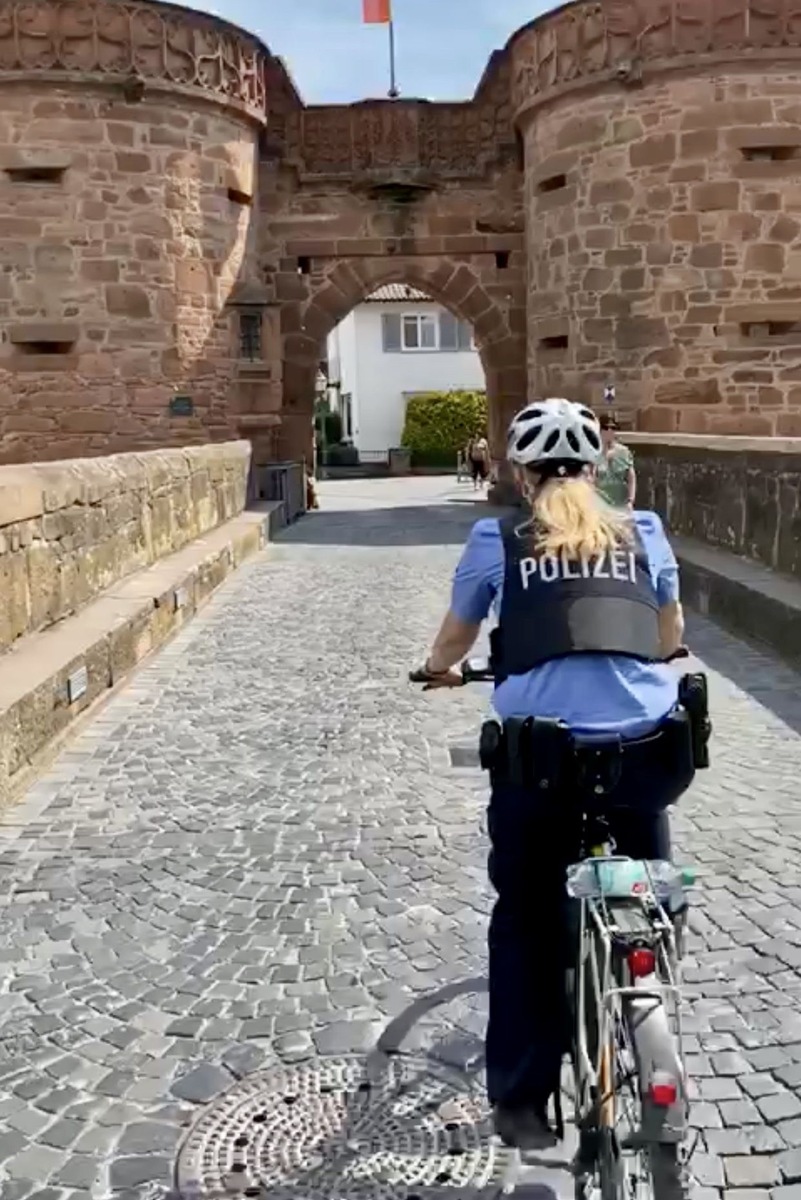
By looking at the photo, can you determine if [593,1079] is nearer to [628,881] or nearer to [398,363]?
[628,881]

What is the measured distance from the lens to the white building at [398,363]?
4822cm

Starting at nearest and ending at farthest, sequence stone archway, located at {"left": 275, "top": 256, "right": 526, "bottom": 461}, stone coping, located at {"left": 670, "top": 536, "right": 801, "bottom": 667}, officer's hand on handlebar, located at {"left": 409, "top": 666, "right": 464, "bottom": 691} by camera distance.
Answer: officer's hand on handlebar, located at {"left": 409, "top": 666, "right": 464, "bottom": 691}
stone coping, located at {"left": 670, "top": 536, "right": 801, "bottom": 667}
stone archway, located at {"left": 275, "top": 256, "right": 526, "bottom": 461}

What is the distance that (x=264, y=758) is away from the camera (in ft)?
19.6

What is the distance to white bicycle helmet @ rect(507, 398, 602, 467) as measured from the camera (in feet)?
8.43

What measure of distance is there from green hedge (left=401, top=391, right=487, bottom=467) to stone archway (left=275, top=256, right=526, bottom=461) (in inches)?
876

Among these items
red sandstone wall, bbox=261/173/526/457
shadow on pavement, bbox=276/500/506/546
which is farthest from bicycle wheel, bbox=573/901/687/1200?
red sandstone wall, bbox=261/173/526/457

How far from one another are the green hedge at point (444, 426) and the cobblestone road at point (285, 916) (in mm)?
37535

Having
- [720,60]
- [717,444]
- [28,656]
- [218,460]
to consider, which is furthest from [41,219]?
[28,656]

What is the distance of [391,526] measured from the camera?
63.8 feet

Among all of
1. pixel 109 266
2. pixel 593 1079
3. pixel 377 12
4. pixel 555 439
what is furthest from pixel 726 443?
pixel 377 12

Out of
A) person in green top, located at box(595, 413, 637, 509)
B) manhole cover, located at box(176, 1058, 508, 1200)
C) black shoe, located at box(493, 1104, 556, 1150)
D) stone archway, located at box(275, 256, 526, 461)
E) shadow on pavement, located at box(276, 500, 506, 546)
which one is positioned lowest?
manhole cover, located at box(176, 1058, 508, 1200)

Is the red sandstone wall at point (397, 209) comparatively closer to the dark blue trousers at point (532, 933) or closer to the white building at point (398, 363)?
the dark blue trousers at point (532, 933)

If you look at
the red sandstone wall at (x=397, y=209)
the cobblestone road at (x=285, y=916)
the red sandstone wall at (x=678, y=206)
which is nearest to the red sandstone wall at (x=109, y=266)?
the red sandstone wall at (x=397, y=209)

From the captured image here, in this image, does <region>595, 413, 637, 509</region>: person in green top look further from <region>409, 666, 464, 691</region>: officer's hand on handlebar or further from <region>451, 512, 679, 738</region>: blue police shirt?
<region>451, 512, 679, 738</region>: blue police shirt
